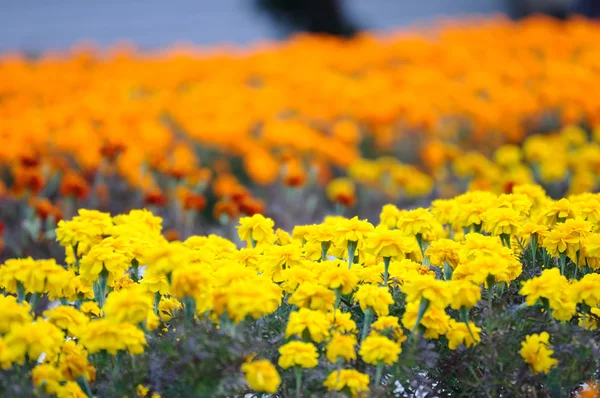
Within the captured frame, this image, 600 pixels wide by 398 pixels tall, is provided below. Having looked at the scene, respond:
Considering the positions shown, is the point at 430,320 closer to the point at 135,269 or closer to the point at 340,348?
the point at 340,348

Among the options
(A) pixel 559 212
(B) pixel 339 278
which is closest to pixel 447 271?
(B) pixel 339 278

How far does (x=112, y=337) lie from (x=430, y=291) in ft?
2.80

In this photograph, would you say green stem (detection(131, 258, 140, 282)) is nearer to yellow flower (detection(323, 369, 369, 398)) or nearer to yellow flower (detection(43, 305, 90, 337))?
yellow flower (detection(43, 305, 90, 337))

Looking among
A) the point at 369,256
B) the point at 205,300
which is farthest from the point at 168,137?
the point at 205,300

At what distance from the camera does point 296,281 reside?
255cm

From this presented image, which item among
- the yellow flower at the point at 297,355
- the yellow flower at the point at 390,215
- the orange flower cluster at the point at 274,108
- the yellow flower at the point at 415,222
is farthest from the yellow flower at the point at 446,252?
the orange flower cluster at the point at 274,108

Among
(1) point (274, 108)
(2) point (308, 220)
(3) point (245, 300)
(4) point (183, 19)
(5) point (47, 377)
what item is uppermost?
(3) point (245, 300)

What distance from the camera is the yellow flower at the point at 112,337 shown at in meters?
2.25

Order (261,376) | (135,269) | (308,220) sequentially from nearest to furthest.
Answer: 1. (261,376)
2. (135,269)
3. (308,220)

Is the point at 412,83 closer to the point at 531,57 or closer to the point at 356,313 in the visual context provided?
the point at 531,57

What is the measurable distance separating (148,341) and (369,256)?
84 cm

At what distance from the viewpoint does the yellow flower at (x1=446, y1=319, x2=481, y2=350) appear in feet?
8.09

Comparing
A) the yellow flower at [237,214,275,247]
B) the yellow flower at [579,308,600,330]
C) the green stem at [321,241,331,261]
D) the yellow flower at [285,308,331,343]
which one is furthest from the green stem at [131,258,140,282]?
the yellow flower at [579,308,600,330]

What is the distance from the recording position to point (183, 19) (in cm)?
1612
